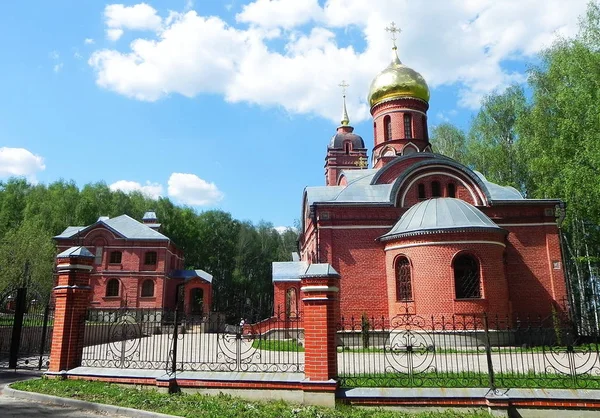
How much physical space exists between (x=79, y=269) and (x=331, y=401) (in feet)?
16.8

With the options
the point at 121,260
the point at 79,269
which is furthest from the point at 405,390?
the point at 121,260

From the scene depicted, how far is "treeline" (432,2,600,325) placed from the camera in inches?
598

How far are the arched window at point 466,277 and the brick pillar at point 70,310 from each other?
10.4 m

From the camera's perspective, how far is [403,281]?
14.6m

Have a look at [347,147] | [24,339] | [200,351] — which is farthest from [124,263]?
[347,147]

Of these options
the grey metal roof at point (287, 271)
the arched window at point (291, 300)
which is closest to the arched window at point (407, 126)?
the grey metal roof at point (287, 271)

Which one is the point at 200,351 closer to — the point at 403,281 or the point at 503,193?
the point at 403,281

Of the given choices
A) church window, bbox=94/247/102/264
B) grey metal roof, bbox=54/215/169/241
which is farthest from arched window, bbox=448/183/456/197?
church window, bbox=94/247/102/264

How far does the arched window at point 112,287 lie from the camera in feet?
83.9

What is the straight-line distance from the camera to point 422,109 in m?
21.1

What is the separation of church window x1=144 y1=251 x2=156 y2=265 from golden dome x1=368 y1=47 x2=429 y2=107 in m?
15.4

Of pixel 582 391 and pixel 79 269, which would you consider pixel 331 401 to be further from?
pixel 79 269

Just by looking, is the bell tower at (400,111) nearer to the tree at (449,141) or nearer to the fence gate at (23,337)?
the tree at (449,141)

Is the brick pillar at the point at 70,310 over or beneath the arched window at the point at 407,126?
beneath
